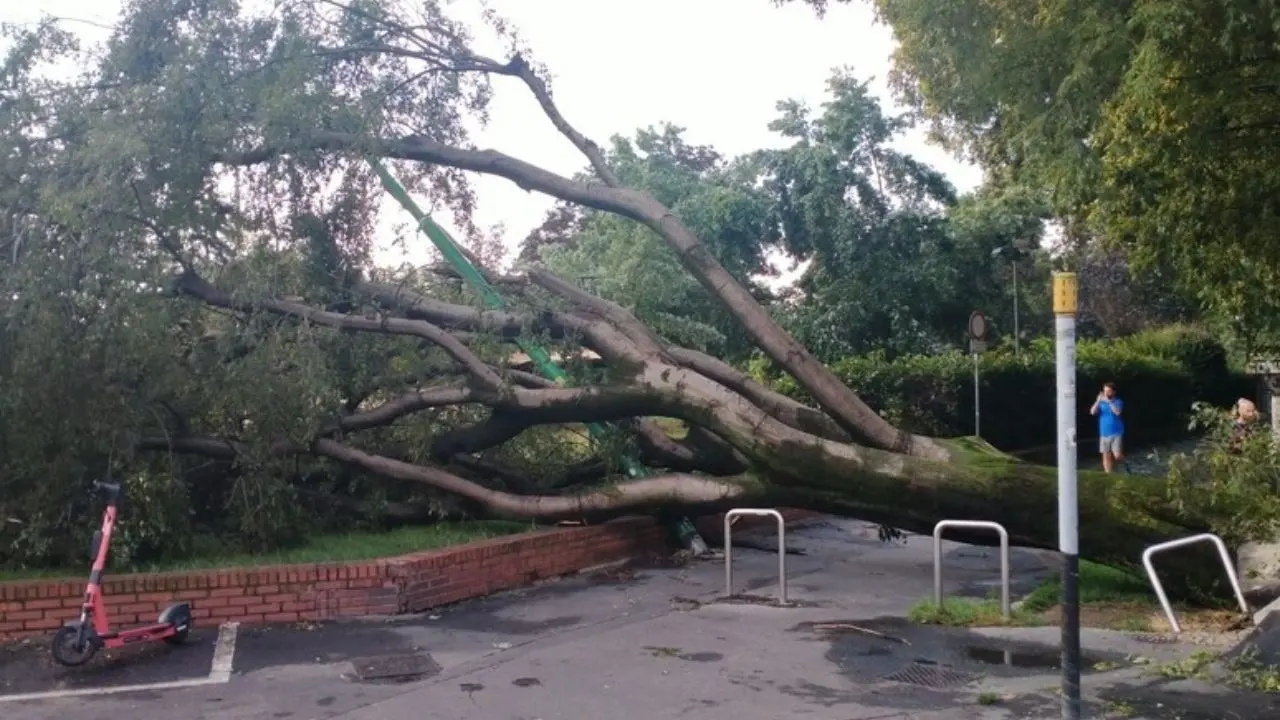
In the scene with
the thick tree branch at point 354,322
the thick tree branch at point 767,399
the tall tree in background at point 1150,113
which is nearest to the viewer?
the tall tree in background at point 1150,113

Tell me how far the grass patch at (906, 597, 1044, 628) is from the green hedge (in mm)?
7537

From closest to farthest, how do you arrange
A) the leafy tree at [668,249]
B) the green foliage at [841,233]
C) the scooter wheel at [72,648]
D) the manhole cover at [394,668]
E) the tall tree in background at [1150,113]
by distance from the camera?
1. the manhole cover at [394,668]
2. the scooter wheel at [72,648]
3. the tall tree in background at [1150,113]
4. the leafy tree at [668,249]
5. the green foliage at [841,233]

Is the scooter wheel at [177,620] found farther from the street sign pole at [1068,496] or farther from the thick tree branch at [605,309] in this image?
the street sign pole at [1068,496]

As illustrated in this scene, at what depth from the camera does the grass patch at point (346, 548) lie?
33.6 feet

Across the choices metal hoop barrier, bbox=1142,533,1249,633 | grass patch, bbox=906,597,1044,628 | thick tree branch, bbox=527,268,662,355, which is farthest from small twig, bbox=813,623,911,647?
thick tree branch, bbox=527,268,662,355

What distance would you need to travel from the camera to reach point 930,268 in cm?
2664

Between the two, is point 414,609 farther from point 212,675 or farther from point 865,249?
point 865,249

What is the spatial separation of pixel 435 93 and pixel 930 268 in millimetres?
16118

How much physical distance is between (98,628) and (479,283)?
5409 mm

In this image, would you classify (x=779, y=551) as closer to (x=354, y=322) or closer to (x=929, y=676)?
(x=929, y=676)

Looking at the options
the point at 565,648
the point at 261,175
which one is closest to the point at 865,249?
the point at 261,175

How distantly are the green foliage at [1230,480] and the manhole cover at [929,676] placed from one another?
245 centimetres

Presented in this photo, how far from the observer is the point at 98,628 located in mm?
8602

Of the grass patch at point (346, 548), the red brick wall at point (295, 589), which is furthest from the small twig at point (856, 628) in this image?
the grass patch at point (346, 548)
